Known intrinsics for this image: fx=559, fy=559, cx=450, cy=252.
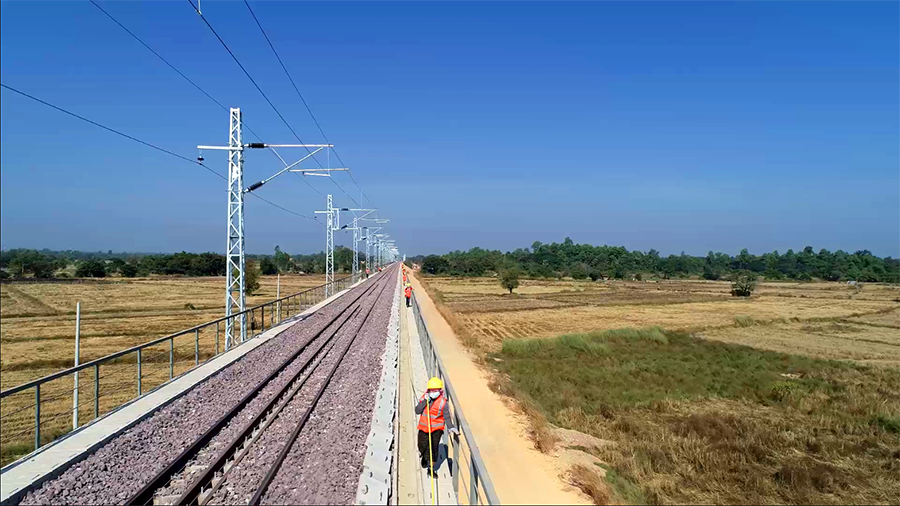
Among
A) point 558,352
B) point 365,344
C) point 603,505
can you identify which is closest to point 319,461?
point 603,505

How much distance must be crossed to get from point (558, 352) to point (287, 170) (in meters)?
15.5

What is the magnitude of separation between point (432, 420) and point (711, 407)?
13312mm

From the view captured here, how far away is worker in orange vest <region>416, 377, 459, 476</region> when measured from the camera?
759cm

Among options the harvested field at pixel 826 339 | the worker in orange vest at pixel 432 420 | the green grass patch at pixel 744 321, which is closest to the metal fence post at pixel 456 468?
the worker in orange vest at pixel 432 420

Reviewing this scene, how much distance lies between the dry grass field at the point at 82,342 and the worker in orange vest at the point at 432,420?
16.5ft

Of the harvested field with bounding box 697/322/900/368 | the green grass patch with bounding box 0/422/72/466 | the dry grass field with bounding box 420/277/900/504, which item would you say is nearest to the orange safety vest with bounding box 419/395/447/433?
the dry grass field with bounding box 420/277/900/504

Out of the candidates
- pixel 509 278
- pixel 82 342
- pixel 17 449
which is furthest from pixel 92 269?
pixel 17 449

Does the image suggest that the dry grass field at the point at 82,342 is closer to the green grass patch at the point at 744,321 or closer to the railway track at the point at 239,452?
the railway track at the point at 239,452

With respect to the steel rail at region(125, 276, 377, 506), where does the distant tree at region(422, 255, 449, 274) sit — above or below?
above

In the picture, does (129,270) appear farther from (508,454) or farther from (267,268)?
(508,454)

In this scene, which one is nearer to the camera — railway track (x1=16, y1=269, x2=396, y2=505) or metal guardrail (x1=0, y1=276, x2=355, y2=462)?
railway track (x1=16, y1=269, x2=396, y2=505)

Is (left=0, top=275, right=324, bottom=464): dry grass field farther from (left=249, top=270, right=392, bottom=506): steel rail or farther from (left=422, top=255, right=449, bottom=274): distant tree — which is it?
(left=422, top=255, right=449, bottom=274): distant tree

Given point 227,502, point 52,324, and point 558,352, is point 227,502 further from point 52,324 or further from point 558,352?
point 52,324

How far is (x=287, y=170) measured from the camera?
21.4 m
